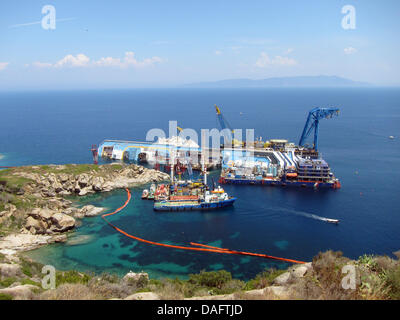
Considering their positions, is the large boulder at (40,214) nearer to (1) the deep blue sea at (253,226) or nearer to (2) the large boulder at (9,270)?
(1) the deep blue sea at (253,226)

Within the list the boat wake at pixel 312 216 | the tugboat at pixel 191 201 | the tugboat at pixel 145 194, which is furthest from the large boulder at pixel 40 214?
the boat wake at pixel 312 216

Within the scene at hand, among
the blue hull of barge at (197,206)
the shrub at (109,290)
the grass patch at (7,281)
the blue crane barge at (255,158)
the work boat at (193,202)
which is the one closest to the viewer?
the shrub at (109,290)

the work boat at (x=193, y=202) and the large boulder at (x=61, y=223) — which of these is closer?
the large boulder at (x=61, y=223)

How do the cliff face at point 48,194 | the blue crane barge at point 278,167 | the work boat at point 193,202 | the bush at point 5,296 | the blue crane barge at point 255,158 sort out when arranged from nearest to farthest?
the bush at point 5,296
the cliff face at point 48,194
the work boat at point 193,202
the blue crane barge at point 278,167
the blue crane barge at point 255,158

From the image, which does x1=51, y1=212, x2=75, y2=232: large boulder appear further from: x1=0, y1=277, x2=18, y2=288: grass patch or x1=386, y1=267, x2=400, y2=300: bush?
x1=386, y1=267, x2=400, y2=300: bush

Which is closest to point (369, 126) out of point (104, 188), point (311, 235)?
point (311, 235)

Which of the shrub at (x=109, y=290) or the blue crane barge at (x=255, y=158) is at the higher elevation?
the blue crane barge at (x=255, y=158)
